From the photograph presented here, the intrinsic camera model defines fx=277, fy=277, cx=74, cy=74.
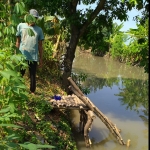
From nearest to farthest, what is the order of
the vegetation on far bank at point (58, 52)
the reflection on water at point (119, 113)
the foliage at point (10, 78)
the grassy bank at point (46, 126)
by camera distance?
the foliage at point (10, 78) < the grassy bank at point (46, 126) < the vegetation on far bank at point (58, 52) < the reflection on water at point (119, 113)

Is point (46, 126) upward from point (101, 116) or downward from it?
upward

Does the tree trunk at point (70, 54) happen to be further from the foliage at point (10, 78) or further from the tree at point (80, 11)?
the foliage at point (10, 78)

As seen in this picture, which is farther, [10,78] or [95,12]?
[95,12]

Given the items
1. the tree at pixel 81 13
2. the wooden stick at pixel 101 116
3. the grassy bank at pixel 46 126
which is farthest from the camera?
the tree at pixel 81 13

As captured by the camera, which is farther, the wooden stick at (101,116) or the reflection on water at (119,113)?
the reflection on water at (119,113)

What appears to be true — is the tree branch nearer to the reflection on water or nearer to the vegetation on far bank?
the vegetation on far bank

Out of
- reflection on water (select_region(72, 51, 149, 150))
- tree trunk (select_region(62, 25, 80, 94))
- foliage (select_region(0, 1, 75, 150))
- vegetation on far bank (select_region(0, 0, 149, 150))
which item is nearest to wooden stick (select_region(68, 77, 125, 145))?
reflection on water (select_region(72, 51, 149, 150))

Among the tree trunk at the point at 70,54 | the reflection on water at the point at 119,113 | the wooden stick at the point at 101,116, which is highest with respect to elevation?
the tree trunk at the point at 70,54

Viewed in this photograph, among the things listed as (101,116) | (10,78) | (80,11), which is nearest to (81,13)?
(80,11)

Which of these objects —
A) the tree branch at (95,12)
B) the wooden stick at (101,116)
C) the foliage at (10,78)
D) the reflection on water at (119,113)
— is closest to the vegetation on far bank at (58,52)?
the tree branch at (95,12)

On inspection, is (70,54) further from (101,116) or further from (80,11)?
(101,116)

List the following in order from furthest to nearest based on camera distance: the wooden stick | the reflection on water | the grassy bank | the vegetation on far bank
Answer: the reflection on water, the wooden stick, the vegetation on far bank, the grassy bank

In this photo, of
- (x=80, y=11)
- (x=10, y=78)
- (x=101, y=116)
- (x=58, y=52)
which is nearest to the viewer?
(x=10, y=78)

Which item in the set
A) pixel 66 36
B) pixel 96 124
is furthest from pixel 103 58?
pixel 96 124
